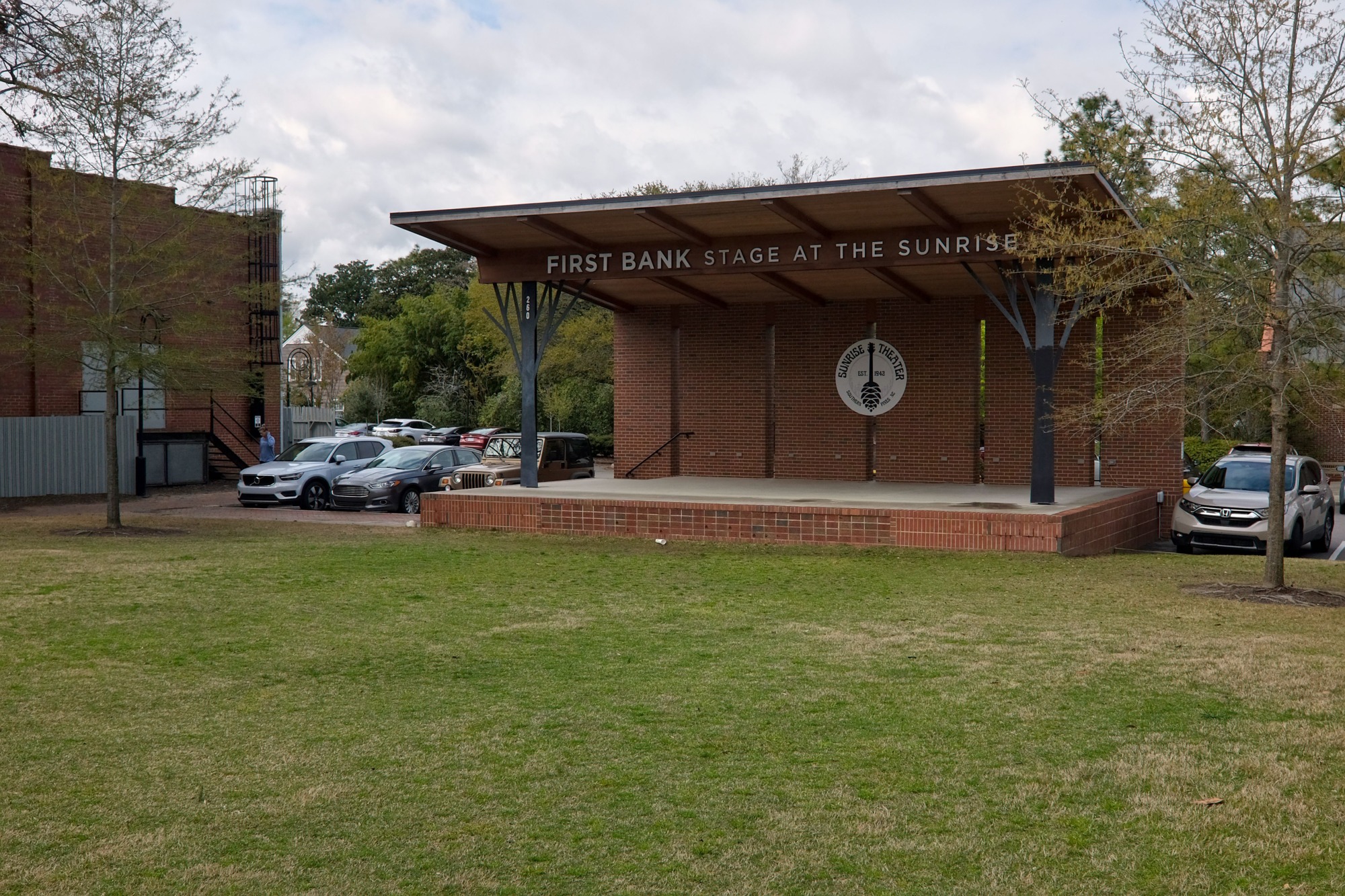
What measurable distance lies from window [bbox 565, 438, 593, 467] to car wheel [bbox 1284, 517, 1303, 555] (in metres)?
13.1

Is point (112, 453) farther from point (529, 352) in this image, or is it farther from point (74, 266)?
point (529, 352)

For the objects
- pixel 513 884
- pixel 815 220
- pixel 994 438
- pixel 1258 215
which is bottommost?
pixel 513 884

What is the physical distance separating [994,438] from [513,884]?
60.1 feet

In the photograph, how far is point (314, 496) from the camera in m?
25.4

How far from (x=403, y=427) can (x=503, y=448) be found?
32985 mm

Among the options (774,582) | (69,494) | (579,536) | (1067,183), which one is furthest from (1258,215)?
(69,494)

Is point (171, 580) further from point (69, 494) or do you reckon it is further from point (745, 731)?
point (69, 494)

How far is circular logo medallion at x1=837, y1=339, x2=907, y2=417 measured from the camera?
2220 centimetres

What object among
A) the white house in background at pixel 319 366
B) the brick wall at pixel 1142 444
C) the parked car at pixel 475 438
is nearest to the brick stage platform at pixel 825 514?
the brick wall at pixel 1142 444

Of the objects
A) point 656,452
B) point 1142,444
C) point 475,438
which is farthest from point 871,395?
point 475,438

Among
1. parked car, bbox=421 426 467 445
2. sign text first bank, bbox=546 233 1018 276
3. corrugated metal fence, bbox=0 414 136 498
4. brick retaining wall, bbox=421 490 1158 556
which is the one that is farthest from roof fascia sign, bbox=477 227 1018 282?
parked car, bbox=421 426 467 445

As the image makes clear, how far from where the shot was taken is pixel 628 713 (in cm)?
673

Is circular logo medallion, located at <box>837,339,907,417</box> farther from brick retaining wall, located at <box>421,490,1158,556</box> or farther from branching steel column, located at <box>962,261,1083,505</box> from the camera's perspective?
branching steel column, located at <box>962,261,1083,505</box>

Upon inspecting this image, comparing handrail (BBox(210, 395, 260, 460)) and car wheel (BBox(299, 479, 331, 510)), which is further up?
handrail (BBox(210, 395, 260, 460))
